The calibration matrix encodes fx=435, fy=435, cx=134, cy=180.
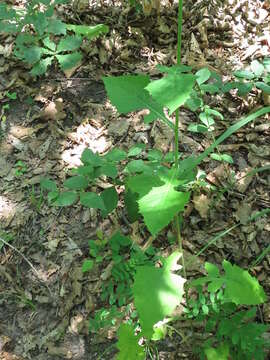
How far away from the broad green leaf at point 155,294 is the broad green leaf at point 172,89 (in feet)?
2.13

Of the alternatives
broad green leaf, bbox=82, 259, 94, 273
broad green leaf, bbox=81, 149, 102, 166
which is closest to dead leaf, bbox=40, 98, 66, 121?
→ broad green leaf, bbox=81, 149, 102, 166

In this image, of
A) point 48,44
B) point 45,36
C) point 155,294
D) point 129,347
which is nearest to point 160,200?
point 155,294

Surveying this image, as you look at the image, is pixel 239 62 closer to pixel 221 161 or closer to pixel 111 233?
pixel 221 161

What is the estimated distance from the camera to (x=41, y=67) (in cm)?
303

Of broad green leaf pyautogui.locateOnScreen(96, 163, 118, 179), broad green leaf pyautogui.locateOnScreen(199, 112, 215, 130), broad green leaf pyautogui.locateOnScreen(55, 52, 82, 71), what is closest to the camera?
broad green leaf pyautogui.locateOnScreen(96, 163, 118, 179)

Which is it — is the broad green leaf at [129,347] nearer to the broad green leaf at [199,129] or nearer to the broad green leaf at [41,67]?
the broad green leaf at [199,129]

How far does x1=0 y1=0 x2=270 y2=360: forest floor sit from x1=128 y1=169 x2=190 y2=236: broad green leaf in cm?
81

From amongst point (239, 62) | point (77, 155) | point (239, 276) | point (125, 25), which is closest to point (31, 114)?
point (77, 155)

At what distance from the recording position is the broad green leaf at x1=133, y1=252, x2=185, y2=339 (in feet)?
4.88

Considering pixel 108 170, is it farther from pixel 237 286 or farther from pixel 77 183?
pixel 237 286

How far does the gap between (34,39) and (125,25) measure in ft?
2.38

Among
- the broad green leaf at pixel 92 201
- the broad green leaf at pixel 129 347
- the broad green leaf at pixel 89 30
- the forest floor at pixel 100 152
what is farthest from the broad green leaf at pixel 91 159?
the broad green leaf at pixel 89 30

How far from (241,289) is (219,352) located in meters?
0.42

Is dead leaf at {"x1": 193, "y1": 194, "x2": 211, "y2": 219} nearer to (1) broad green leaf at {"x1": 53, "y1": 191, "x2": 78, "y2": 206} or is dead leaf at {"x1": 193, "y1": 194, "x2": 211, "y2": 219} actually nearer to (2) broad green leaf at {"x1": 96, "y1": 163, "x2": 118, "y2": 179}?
(2) broad green leaf at {"x1": 96, "y1": 163, "x2": 118, "y2": 179}
